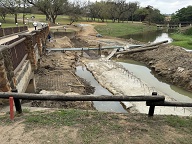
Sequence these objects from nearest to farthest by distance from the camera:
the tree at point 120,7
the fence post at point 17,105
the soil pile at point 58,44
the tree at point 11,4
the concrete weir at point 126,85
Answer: the fence post at point 17,105, the concrete weir at point 126,85, the soil pile at point 58,44, the tree at point 11,4, the tree at point 120,7

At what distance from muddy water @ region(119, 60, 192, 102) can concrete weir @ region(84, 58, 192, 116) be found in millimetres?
1499

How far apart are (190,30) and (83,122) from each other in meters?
46.5

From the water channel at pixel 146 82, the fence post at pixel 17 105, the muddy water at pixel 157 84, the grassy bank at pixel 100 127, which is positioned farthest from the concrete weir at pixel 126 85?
the fence post at pixel 17 105

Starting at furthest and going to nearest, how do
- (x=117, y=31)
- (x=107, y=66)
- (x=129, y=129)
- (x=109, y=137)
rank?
(x=117, y=31) < (x=107, y=66) < (x=129, y=129) < (x=109, y=137)

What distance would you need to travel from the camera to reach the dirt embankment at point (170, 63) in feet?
49.4

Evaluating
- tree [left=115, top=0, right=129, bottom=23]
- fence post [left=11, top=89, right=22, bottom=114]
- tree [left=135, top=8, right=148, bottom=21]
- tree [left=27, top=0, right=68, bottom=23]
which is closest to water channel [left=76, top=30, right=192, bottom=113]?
fence post [left=11, top=89, right=22, bottom=114]

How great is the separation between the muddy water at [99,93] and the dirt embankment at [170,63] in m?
6.46

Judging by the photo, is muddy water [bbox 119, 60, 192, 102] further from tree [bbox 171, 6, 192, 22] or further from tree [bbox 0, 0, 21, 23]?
tree [bbox 171, 6, 192, 22]

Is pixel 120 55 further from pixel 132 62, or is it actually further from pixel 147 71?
pixel 147 71

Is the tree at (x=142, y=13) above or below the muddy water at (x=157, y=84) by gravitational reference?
above

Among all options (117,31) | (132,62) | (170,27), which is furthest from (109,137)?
(170,27)

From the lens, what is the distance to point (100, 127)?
4.65m

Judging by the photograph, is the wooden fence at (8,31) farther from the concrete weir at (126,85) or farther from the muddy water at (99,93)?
the concrete weir at (126,85)

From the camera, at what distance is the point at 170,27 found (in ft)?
238
